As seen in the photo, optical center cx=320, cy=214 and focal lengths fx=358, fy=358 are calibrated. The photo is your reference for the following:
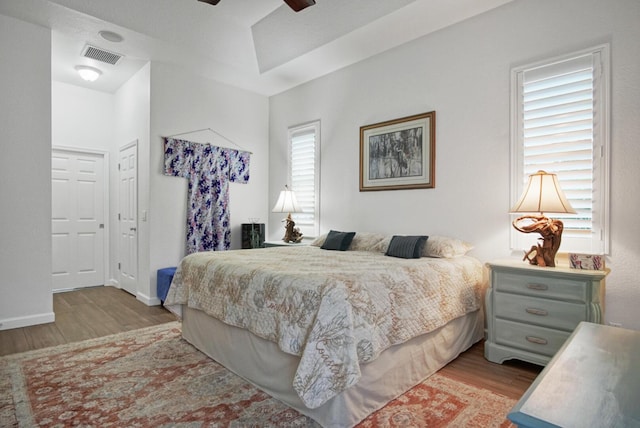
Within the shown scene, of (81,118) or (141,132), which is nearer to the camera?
(141,132)

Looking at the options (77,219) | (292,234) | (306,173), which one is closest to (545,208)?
(292,234)

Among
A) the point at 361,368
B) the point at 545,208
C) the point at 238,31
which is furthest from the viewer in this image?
the point at 238,31

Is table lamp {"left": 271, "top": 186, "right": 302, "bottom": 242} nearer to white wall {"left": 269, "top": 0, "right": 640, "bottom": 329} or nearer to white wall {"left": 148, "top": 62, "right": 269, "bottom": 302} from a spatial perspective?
white wall {"left": 269, "top": 0, "right": 640, "bottom": 329}

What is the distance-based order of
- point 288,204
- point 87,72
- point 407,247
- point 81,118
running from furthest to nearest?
point 81,118 < point 288,204 < point 87,72 < point 407,247

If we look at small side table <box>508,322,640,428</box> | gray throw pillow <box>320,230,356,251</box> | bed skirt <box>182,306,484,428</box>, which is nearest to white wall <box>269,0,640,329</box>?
gray throw pillow <box>320,230,356,251</box>

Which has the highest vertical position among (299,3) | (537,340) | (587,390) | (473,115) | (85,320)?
(299,3)

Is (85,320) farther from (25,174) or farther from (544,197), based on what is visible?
(544,197)

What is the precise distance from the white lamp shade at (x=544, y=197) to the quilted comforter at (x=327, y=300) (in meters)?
0.68

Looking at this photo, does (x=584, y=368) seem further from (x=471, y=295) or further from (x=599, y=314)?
(x=471, y=295)

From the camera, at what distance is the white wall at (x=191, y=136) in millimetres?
4363

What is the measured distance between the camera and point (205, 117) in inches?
190

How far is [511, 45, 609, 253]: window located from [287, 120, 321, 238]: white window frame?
7.82ft

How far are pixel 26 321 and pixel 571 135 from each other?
5.12 metres

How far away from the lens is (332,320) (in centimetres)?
178
